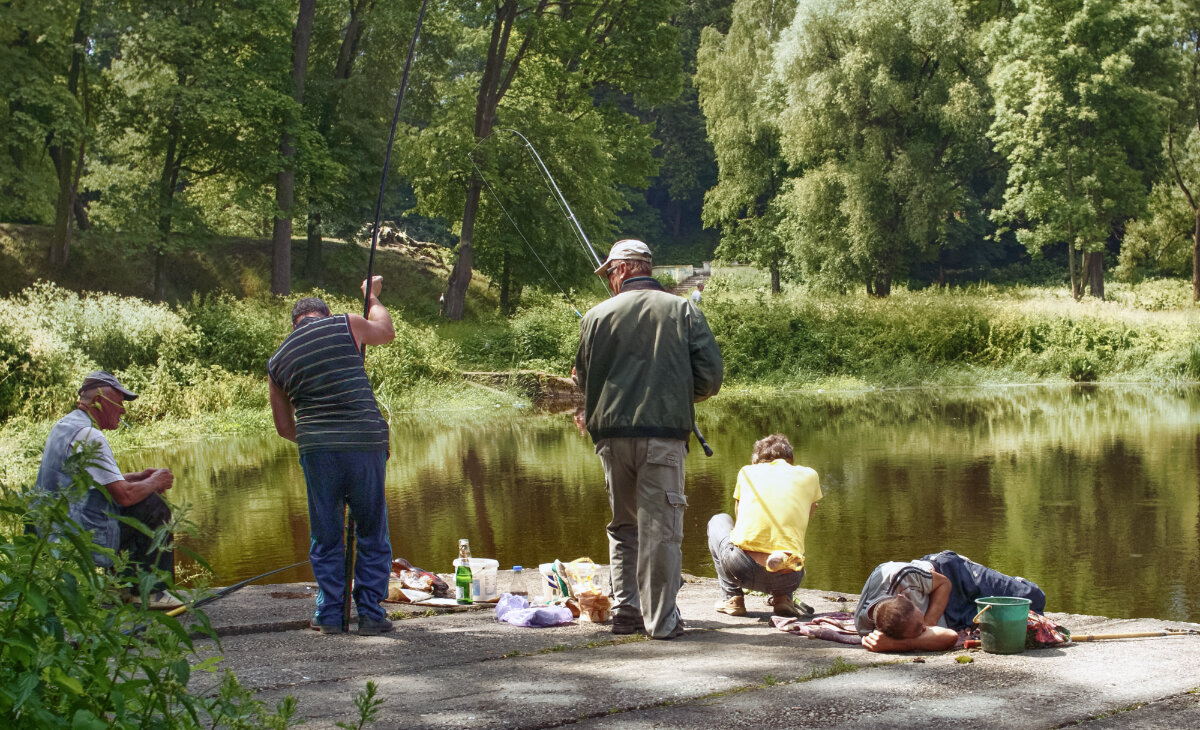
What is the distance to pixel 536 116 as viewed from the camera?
91.9 ft

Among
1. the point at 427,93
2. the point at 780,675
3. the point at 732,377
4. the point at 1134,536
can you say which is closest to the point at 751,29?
the point at 427,93

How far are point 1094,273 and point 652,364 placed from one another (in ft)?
105

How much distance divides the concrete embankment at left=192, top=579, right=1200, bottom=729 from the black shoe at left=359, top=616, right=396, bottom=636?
2.8 inches

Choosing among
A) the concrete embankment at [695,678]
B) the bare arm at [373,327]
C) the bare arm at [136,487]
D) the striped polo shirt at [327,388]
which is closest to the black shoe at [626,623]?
the concrete embankment at [695,678]

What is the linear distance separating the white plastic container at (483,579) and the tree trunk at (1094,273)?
30605mm

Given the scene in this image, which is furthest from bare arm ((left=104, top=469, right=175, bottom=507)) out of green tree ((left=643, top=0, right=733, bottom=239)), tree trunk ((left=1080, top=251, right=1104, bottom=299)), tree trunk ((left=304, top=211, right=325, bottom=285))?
green tree ((left=643, top=0, right=733, bottom=239))

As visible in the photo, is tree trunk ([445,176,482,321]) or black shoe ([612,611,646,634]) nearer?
black shoe ([612,611,646,634])

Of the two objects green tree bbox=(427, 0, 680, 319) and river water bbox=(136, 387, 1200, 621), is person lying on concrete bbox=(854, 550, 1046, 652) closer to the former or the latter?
river water bbox=(136, 387, 1200, 621)

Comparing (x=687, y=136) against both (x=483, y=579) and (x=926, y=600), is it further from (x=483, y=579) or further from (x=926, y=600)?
(x=926, y=600)

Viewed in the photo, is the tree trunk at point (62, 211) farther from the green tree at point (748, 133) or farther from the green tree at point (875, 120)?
the green tree at point (748, 133)

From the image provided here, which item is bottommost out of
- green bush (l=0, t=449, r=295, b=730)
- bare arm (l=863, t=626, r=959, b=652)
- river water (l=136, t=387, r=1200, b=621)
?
river water (l=136, t=387, r=1200, b=621)

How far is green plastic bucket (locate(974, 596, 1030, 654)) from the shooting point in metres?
4.78

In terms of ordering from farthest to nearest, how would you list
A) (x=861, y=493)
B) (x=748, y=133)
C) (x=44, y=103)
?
(x=748, y=133) < (x=44, y=103) < (x=861, y=493)

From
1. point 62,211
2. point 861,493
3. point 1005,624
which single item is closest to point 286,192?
point 62,211
